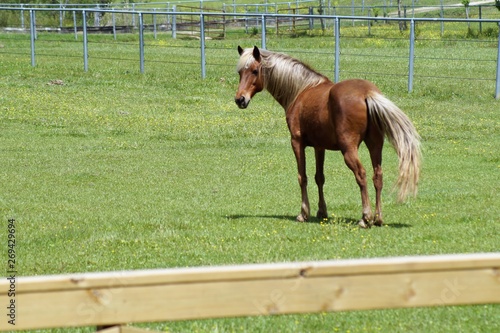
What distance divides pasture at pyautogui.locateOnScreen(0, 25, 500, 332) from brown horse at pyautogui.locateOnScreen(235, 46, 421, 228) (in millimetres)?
578

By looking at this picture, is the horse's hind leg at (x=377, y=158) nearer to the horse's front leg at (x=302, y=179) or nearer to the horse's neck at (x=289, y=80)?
the horse's front leg at (x=302, y=179)

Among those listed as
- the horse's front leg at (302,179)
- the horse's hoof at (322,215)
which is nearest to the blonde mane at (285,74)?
the horse's front leg at (302,179)

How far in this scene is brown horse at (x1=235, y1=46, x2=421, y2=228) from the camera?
969 cm

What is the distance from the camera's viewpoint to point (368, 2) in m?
74.2

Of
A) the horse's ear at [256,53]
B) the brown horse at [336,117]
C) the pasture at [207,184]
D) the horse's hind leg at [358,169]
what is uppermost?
the horse's ear at [256,53]

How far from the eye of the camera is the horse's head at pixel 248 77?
11047mm

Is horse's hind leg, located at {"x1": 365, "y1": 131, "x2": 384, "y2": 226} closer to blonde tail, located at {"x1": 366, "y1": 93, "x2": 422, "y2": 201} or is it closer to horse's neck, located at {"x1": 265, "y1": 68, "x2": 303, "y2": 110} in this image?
blonde tail, located at {"x1": 366, "y1": 93, "x2": 422, "y2": 201}

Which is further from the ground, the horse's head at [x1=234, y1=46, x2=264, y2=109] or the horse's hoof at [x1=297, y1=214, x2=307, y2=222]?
the horse's head at [x1=234, y1=46, x2=264, y2=109]

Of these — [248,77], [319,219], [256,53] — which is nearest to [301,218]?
[319,219]

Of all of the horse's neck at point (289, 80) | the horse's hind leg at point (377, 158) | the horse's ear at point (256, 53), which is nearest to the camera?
the horse's hind leg at point (377, 158)

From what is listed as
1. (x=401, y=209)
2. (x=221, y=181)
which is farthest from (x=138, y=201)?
(x=401, y=209)

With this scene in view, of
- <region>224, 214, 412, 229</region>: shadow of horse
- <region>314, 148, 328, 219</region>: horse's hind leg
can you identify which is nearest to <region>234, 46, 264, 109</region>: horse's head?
<region>314, 148, 328, 219</region>: horse's hind leg

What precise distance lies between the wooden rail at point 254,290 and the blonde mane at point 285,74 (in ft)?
24.1

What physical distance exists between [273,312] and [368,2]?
72.5m
